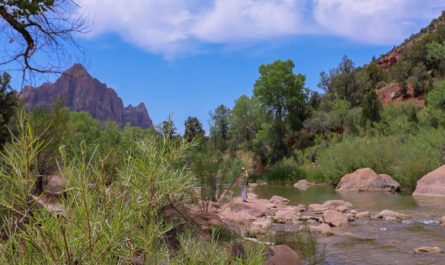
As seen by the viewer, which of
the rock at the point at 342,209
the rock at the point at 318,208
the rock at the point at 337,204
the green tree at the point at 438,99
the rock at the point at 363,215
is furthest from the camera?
the green tree at the point at 438,99

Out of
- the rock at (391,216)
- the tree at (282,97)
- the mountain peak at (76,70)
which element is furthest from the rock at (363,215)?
the tree at (282,97)

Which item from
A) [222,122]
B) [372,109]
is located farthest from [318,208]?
[222,122]

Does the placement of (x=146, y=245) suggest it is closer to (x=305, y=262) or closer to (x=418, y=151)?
(x=305, y=262)

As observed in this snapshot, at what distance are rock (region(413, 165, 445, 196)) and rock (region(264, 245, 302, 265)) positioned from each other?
48.3 feet

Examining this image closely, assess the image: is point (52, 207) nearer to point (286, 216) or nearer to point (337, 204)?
point (286, 216)

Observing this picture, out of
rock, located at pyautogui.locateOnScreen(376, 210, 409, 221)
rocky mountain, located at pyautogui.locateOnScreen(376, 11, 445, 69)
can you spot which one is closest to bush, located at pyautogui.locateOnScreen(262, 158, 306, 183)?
rock, located at pyautogui.locateOnScreen(376, 210, 409, 221)

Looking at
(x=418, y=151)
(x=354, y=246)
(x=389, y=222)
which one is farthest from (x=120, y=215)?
(x=418, y=151)

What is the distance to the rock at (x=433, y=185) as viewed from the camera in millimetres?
19734

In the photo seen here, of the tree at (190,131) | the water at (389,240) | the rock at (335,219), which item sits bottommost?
the water at (389,240)

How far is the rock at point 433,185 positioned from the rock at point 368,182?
2.72 metres

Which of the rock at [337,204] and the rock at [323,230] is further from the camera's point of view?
the rock at [337,204]

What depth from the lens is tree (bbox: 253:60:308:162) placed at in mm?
48250

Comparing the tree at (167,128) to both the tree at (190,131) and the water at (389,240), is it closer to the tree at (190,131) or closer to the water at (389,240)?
the tree at (190,131)

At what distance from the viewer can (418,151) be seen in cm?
2500
